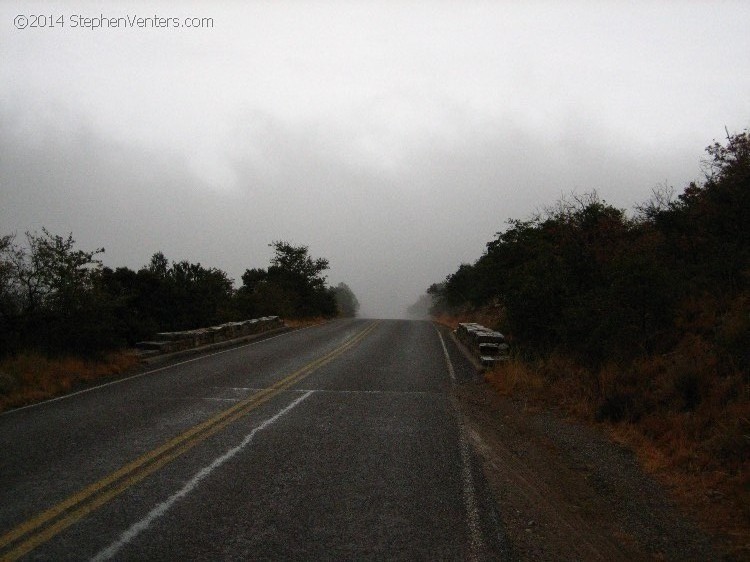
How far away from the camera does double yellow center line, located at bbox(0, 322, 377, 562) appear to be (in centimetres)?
388

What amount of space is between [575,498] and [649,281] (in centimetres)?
618

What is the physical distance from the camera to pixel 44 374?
423 inches

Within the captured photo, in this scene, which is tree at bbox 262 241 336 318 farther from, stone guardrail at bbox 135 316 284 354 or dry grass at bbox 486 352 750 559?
dry grass at bbox 486 352 750 559

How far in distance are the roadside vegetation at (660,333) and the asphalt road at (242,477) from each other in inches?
93.9

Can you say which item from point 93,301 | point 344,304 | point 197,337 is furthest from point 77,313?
point 344,304

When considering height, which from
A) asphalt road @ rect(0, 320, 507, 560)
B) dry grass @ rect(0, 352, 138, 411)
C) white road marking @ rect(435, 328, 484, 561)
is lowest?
white road marking @ rect(435, 328, 484, 561)

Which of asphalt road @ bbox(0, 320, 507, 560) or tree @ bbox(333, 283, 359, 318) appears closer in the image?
asphalt road @ bbox(0, 320, 507, 560)

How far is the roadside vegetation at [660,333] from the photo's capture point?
598cm

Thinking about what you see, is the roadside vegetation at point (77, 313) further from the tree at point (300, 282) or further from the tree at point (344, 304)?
the tree at point (344, 304)

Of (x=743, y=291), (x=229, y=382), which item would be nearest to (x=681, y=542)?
(x=743, y=291)

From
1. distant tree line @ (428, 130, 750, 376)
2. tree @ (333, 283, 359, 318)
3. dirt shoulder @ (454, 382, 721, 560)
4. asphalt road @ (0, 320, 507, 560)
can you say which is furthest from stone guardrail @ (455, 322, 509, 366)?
tree @ (333, 283, 359, 318)

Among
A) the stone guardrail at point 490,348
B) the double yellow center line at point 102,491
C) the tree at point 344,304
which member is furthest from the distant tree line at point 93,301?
the tree at point 344,304

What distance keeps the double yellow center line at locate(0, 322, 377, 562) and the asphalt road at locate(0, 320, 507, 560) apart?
0.7 inches

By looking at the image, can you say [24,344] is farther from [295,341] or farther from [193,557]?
[193,557]
